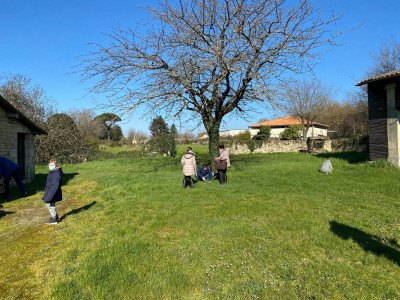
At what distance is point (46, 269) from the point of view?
3.42 m

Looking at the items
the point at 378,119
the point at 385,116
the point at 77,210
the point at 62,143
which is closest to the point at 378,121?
the point at 378,119

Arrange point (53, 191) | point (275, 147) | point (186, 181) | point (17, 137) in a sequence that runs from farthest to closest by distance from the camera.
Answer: point (275, 147), point (17, 137), point (186, 181), point (53, 191)

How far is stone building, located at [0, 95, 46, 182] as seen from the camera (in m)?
10.0

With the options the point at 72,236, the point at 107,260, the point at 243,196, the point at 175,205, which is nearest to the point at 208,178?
the point at 243,196

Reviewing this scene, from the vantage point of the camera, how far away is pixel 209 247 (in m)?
3.96

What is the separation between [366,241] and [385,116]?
10.4 meters

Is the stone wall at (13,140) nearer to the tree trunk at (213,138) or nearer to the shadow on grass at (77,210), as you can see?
the shadow on grass at (77,210)

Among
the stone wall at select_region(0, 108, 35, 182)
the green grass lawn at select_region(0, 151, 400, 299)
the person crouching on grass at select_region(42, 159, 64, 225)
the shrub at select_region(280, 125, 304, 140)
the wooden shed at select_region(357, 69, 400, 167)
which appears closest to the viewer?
the green grass lawn at select_region(0, 151, 400, 299)

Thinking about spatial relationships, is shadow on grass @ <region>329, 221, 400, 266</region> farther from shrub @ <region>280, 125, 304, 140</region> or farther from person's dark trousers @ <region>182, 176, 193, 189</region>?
shrub @ <region>280, 125, 304, 140</region>

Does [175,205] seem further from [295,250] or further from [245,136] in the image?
[245,136]

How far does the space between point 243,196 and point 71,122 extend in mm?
22621

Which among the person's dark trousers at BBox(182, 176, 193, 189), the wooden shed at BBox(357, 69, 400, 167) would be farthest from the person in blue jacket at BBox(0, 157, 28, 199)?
the wooden shed at BBox(357, 69, 400, 167)

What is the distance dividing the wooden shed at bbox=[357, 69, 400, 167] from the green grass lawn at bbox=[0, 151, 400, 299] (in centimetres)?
523

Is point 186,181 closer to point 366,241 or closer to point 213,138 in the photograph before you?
point 213,138
